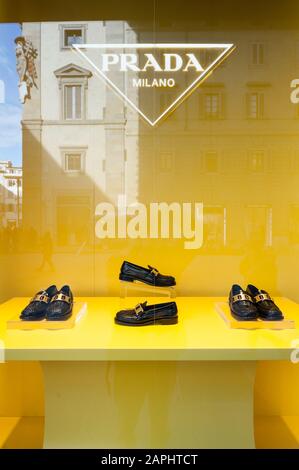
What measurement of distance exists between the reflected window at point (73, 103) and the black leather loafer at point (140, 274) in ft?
2.64

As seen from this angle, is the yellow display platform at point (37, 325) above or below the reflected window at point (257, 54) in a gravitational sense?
below

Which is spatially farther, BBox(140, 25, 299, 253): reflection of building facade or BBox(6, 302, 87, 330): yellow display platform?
BBox(140, 25, 299, 253): reflection of building facade

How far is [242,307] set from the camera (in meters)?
1.52

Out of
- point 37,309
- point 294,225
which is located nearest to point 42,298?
point 37,309

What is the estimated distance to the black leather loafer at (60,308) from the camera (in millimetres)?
1476

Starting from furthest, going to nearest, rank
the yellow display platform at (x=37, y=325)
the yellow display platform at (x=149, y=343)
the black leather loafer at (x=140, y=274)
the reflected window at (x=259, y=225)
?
the reflected window at (x=259, y=225)
the black leather loafer at (x=140, y=274)
the yellow display platform at (x=37, y=325)
the yellow display platform at (x=149, y=343)

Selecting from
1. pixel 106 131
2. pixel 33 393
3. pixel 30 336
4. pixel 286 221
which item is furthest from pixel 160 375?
pixel 106 131

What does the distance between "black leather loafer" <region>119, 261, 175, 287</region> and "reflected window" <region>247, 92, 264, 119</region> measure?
94cm

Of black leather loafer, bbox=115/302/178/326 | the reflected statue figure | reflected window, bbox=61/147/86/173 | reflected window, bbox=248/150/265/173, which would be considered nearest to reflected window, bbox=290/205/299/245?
reflected window, bbox=248/150/265/173

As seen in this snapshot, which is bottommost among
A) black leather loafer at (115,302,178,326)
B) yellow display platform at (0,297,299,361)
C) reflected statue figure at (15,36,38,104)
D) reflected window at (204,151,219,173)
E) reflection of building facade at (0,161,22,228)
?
yellow display platform at (0,297,299,361)

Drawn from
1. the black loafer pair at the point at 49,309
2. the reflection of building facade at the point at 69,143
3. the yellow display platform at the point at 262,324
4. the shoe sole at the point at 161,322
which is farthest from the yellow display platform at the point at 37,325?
the yellow display platform at the point at 262,324

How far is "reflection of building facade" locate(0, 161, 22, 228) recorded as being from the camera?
1.87 meters

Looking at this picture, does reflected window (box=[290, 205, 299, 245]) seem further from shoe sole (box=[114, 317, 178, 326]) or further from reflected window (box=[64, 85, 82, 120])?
reflected window (box=[64, 85, 82, 120])

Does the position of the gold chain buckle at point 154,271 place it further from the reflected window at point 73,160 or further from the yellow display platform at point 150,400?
the reflected window at point 73,160
